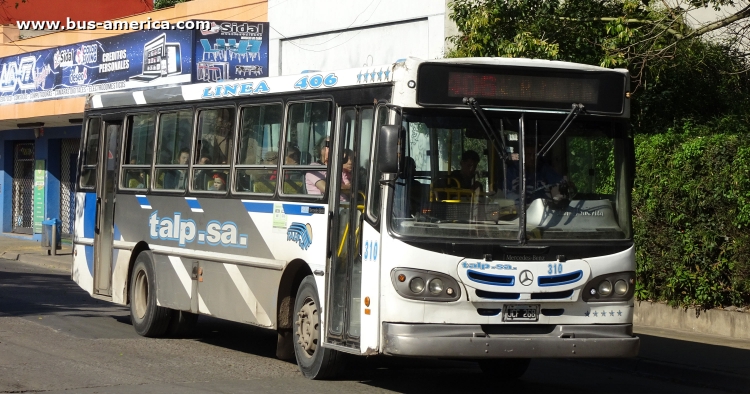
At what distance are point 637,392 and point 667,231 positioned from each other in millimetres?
4222

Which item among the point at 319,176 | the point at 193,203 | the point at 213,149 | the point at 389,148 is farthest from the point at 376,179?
the point at 193,203

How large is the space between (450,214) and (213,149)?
Result: 3997mm

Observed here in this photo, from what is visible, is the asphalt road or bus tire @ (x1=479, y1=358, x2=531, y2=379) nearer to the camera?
the asphalt road

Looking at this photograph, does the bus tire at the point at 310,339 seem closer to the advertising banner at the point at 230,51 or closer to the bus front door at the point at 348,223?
the bus front door at the point at 348,223

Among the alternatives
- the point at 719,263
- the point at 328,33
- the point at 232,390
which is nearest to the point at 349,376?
the point at 232,390

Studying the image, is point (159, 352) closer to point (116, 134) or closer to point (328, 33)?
point (116, 134)

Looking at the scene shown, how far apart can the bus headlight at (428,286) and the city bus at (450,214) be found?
1 cm

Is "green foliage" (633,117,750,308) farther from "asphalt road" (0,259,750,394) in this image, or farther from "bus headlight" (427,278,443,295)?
"bus headlight" (427,278,443,295)

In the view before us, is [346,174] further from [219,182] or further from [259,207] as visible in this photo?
[219,182]

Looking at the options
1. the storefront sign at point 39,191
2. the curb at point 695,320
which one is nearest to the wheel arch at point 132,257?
the curb at point 695,320

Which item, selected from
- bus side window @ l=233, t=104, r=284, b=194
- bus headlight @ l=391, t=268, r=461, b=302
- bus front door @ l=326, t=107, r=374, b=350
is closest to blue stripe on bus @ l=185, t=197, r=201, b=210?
bus side window @ l=233, t=104, r=284, b=194

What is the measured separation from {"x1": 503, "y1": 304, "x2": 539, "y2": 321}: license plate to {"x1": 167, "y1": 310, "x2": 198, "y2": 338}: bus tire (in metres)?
5.54

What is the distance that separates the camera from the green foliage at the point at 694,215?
12.6m

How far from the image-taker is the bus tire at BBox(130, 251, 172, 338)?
1254 centimetres
